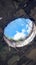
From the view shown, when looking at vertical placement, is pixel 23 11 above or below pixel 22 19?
above

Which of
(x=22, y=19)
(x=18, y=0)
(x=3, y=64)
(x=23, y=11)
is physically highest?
(x=18, y=0)

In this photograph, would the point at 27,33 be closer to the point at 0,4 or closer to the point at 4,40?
the point at 4,40

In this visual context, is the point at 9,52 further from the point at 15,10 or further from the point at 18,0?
the point at 18,0

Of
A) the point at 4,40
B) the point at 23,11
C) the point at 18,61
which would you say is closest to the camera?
the point at 18,61

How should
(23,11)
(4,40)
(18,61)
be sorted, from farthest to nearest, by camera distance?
(23,11), (4,40), (18,61)

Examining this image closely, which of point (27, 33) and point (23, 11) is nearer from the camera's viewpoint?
point (27, 33)

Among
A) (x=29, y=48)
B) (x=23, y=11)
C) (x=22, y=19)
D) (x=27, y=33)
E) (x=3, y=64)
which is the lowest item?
(x=3, y=64)

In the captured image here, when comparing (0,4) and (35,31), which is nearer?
(35,31)

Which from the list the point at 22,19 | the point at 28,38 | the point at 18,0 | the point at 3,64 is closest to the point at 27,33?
the point at 28,38

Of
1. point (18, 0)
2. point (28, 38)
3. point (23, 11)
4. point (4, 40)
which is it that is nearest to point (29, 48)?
point (28, 38)
